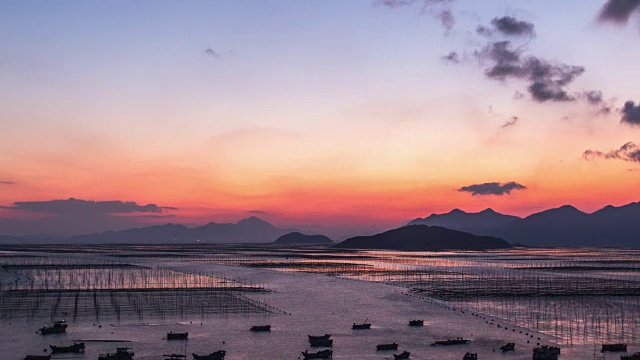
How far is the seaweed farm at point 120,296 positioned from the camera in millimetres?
64312

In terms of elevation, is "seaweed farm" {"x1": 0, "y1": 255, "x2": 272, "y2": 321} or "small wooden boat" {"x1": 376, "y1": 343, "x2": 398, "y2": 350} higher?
"seaweed farm" {"x1": 0, "y1": 255, "x2": 272, "y2": 321}

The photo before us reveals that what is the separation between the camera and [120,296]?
79.1 metres

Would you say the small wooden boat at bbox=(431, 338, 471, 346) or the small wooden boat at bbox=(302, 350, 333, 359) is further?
the small wooden boat at bbox=(431, 338, 471, 346)

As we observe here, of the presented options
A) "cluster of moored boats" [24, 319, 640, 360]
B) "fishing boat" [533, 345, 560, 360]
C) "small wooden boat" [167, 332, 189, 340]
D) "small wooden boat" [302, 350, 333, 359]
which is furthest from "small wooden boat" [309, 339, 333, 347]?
"fishing boat" [533, 345, 560, 360]

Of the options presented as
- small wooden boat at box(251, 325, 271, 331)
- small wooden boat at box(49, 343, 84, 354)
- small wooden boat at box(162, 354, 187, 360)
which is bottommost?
small wooden boat at box(162, 354, 187, 360)

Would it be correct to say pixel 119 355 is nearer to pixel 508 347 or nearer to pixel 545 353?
pixel 508 347

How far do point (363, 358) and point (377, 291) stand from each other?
46.0 metres

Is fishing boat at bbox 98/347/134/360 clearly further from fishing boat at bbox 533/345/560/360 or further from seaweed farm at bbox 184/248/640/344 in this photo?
seaweed farm at bbox 184/248/640/344

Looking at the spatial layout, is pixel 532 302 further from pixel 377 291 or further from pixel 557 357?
pixel 557 357

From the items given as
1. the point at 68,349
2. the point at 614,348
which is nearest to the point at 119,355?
the point at 68,349

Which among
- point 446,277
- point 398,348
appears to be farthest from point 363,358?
point 446,277

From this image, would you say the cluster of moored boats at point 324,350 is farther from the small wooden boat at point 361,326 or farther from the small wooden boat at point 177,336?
the small wooden boat at point 361,326

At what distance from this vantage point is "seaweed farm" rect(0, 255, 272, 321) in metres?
64.3

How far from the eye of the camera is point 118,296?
260 ft
